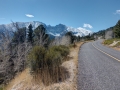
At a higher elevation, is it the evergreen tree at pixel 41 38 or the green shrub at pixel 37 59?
the evergreen tree at pixel 41 38

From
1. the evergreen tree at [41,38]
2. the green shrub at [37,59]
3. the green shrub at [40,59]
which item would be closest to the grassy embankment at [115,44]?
the evergreen tree at [41,38]

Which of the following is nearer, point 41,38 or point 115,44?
point 41,38

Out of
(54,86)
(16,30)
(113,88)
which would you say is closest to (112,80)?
(113,88)

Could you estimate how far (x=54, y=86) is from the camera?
167 inches

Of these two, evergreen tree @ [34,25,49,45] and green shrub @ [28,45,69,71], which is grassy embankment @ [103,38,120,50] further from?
green shrub @ [28,45,69,71]

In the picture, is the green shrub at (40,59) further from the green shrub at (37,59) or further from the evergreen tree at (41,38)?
the evergreen tree at (41,38)

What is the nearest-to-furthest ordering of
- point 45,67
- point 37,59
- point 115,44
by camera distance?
1. point 37,59
2. point 45,67
3. point 115,44

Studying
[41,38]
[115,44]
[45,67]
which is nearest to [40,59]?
[45,67]

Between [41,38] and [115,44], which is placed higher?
[41,38]

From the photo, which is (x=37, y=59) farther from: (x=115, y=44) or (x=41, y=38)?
(x=115, y=44)

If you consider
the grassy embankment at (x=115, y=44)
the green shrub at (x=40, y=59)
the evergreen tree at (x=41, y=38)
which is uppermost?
the evergreen tree at (x=41, y=38)

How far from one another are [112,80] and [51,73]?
7.51 feet

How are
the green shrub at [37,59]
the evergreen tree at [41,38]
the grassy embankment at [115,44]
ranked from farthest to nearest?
the grassy embankment at [115,44] → the evergreen tree at [41,38] → the green shrub at [37,59]

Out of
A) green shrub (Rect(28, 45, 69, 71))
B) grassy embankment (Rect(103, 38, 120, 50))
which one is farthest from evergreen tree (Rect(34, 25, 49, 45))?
grassy embankment (Rect(103, 38, 120, 50))
